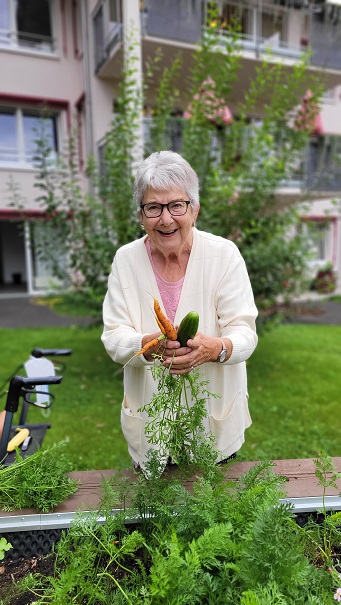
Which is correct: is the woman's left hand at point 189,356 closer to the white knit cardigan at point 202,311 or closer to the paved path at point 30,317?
the white knit cardigan at point 202,311

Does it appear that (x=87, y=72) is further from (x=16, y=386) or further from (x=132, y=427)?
(x=132, y=427)

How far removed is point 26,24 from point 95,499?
14191mm

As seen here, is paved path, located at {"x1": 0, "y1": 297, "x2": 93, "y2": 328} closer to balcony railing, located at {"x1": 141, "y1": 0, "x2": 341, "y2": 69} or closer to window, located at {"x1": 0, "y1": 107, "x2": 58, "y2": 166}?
window, located at {"x1": 0, "y1": 107, "x2": 58, "y2": 166}

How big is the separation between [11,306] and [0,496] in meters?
11.4

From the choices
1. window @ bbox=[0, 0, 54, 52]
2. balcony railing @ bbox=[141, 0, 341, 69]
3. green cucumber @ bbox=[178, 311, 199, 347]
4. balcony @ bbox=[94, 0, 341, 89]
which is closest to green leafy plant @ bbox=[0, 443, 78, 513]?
green cucumber @ bbox=[178, 311, 199, 347]

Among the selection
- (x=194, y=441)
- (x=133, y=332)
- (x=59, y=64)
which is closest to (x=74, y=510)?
(x=194, y=441)

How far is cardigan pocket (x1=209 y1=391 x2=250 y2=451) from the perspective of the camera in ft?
5.64

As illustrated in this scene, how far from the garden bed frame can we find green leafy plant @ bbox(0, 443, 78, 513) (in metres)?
0.03

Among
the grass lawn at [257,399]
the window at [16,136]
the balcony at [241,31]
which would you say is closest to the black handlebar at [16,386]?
the grass lawn at [257,399]

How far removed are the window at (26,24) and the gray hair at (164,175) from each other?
43.0 ft

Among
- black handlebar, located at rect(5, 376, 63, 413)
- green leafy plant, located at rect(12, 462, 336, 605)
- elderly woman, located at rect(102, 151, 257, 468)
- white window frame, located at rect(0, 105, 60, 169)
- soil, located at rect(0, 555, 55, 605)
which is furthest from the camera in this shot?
white window frame, located at rect(0, 105, 60, 169)

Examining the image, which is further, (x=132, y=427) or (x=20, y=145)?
(x=20, y=145)

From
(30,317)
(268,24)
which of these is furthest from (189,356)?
(268,24)

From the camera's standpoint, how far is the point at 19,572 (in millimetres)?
1342
